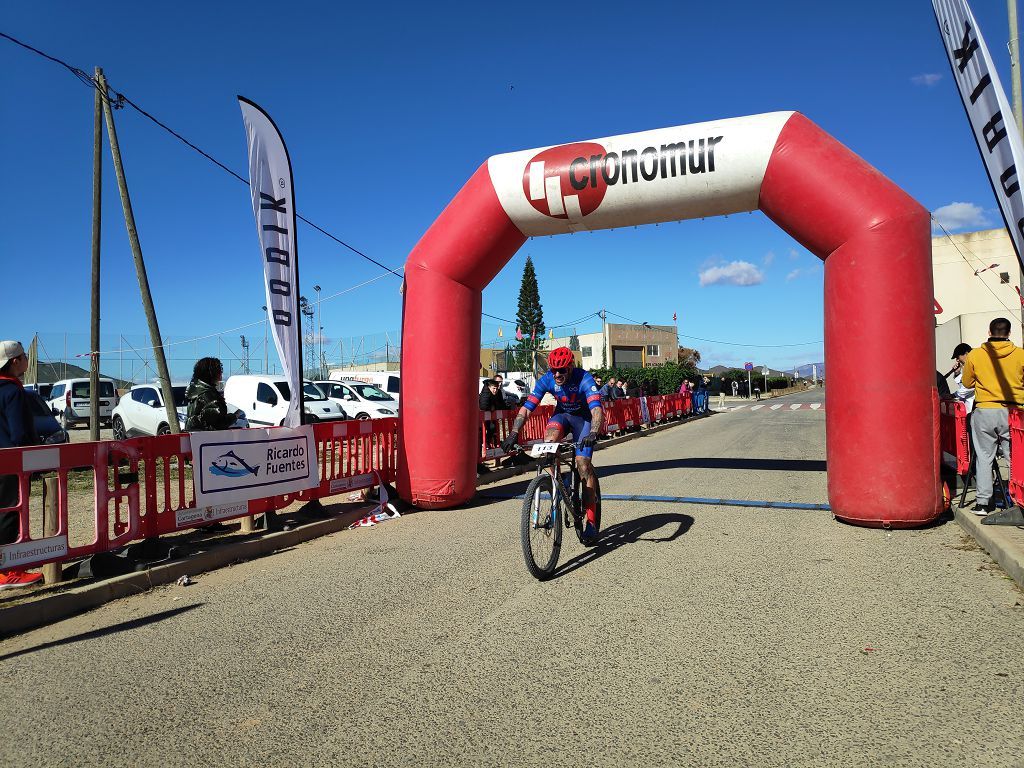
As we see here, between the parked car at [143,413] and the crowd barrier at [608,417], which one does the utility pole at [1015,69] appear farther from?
the parked car at [143,413]

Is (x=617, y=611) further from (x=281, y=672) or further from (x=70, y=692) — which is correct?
Result: (x=70, y=692)

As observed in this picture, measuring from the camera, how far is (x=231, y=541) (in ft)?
21.4

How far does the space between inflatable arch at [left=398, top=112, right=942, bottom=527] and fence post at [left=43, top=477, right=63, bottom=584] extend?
3.92m

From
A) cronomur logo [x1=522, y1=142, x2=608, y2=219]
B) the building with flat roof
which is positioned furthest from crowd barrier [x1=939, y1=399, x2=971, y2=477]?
the building with flat roof

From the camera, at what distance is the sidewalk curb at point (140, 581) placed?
14.7ft

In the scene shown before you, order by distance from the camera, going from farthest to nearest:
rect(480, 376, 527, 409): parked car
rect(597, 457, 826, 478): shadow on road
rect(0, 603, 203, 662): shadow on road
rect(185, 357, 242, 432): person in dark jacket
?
rect(480, 376, 527, 409): parked car → rect(597, 457, 826, 478): shadow on road → rect(185, 357, 242, 432): person in dark jacket → rect(0, 603, 203, 662): shadow on road

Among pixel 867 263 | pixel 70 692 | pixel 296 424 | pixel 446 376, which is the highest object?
pixel 867 263

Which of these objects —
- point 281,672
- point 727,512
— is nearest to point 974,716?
point 281,672

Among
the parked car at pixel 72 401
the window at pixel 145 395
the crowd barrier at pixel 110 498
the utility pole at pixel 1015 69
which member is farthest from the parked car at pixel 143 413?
the utility pole at pixel 1015 69

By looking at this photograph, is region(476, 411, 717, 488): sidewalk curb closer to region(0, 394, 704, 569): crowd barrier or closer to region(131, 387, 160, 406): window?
region(0, 394, 704, 569): crowd barrier

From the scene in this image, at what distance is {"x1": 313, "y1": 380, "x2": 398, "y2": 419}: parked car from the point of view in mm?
18188

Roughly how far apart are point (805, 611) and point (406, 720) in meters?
2.71

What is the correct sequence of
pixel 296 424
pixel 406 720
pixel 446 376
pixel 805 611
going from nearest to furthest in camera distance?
pixel 406 720 < pixel 805 611 < pixel 296 424 < pixel 446 376

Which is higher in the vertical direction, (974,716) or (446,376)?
(446,376)
